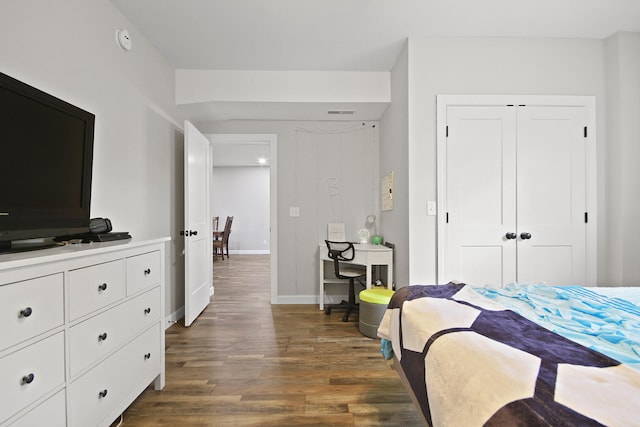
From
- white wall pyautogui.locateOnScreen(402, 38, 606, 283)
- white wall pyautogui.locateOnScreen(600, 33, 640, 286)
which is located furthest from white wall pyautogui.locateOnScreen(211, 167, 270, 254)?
white wall pyautogui.locateOnScreen(600, 33, 640, 286)

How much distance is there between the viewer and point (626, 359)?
71cm

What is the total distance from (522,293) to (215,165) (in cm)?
797

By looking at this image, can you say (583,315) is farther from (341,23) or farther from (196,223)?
(196,223)

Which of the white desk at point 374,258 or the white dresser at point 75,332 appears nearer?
the white dresser at point 75,332

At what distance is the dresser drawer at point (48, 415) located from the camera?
97 centimetres

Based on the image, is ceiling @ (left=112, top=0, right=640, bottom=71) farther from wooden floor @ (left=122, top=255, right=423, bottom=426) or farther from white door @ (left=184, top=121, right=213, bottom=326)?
wooden floor @ (left=122, top=255, right=423, bottom=426)

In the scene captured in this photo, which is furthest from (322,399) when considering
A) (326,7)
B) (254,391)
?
(326,7)

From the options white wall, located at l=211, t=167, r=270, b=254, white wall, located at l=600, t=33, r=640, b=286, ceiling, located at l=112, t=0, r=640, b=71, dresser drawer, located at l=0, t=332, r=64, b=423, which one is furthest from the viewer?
white wall, located at l=211, t=167, r=270, b=254

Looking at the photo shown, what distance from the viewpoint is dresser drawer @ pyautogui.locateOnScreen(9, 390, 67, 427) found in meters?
0.97

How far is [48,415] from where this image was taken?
104 centimetres

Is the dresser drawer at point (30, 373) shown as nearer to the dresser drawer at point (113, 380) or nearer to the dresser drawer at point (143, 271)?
the dresser drawer at point (113, 380)

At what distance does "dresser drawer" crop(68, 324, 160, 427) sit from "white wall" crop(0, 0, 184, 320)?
3.08ft

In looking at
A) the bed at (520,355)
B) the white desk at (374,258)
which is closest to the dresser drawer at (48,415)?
the bed at (520,355)

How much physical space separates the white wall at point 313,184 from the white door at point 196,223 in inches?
26.2
